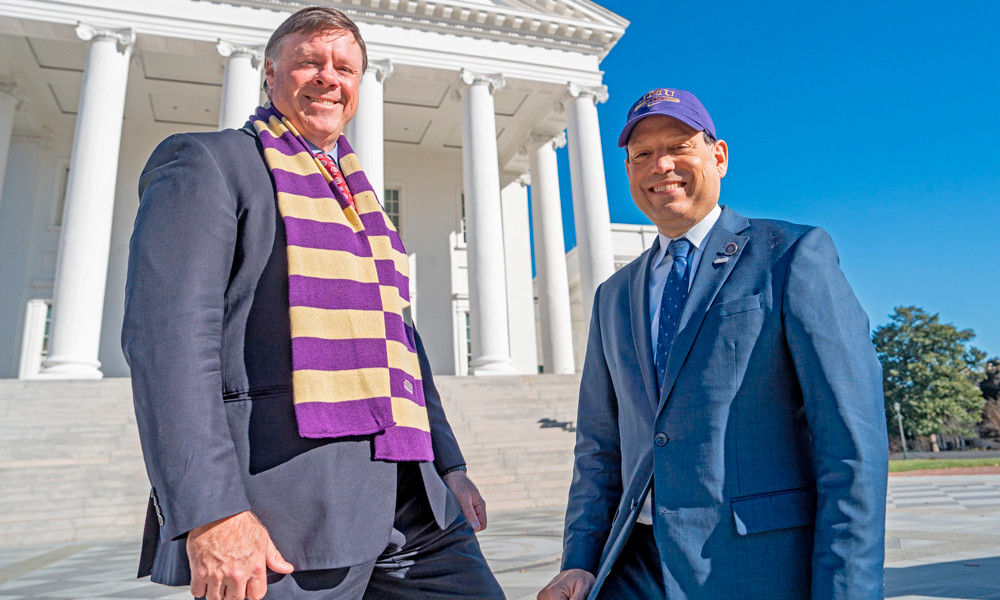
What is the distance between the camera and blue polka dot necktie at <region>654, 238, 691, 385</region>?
225 cm

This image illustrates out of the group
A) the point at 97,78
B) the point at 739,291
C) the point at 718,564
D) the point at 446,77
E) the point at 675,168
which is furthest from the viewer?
the point at 446,77

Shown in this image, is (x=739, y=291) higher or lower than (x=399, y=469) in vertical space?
higher

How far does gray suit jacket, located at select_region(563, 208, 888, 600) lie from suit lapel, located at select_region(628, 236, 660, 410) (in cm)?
1

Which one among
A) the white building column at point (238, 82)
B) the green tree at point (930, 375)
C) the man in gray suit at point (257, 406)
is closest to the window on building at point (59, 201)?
the white building column at point (238, 82)

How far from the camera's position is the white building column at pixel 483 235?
2088cm

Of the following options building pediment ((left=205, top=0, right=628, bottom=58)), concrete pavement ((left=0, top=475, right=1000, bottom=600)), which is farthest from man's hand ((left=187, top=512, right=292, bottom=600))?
building pediment ((left=205, top=0, right=628, bottom=58))

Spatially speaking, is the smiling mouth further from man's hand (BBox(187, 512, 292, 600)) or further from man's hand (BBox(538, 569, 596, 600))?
man's hand (BBox(538, 569, 596, 600))

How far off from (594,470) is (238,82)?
2101cm

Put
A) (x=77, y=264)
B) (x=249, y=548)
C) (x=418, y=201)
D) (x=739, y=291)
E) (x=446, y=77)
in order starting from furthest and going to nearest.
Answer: (x=418, y=201), (x=446, y=77), (x=77, y=264), (x=739, y=291), (x=249, y=548)

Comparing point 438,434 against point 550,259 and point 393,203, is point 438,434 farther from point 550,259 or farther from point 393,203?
point 393,203

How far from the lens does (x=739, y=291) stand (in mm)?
2104

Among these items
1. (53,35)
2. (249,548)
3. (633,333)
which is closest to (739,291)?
(633,333)

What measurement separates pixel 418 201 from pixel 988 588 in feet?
86.4

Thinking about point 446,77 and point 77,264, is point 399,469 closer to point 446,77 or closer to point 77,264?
point 77,264
